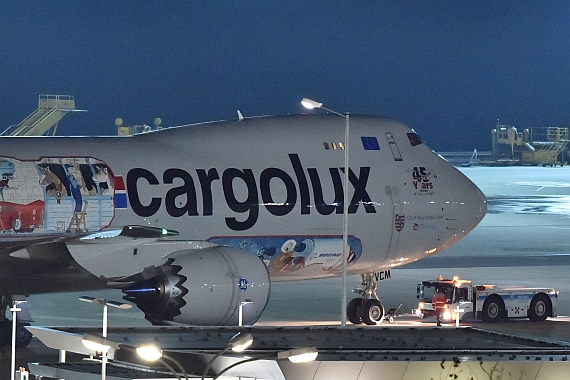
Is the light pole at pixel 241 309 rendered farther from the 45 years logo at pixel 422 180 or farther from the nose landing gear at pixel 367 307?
the 45 years logo at pixel 422 180

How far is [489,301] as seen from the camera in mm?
37906

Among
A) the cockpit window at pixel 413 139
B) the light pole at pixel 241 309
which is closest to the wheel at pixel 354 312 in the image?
the cockpit window at pixel 413 139

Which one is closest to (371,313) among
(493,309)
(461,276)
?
(493,309)

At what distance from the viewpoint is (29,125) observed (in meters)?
67.1

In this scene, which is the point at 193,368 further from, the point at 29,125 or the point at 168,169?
the point at 29,125

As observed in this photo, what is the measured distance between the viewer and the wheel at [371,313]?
3578cm

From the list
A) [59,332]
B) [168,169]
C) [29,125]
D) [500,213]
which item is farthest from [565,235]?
[59,332]

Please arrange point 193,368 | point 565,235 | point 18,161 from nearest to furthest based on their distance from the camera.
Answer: point 193,368, point 18,161, point 565,235

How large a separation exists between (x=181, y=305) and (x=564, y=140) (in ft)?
511

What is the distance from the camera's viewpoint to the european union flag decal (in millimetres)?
35534

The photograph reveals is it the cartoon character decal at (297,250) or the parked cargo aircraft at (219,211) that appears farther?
the cartoon character decal at (297,250)

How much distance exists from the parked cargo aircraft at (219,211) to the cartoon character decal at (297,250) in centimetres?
4

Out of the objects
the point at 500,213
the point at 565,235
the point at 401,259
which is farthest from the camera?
the point at 500,213

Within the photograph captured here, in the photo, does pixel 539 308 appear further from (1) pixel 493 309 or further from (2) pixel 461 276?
(2) pixel 461 276
